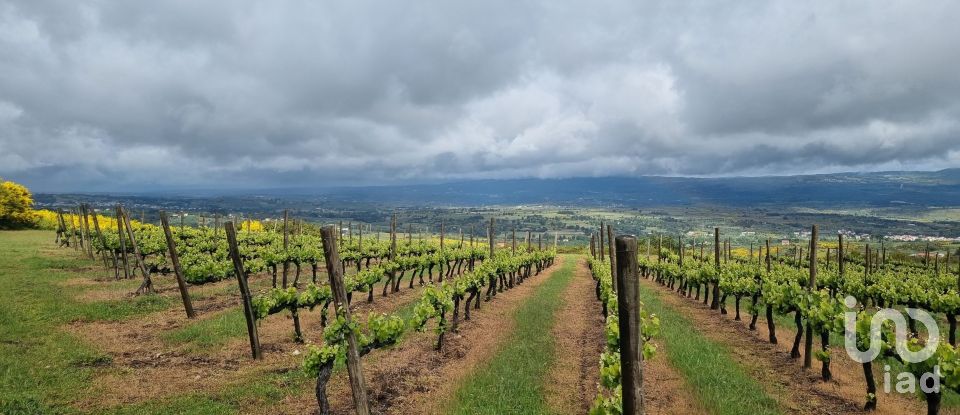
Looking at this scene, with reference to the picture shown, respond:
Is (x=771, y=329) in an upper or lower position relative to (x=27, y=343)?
lower

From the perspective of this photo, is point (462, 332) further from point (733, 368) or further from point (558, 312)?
point (733, 368)

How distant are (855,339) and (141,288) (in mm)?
30129

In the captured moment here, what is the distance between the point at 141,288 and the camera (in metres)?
24.8

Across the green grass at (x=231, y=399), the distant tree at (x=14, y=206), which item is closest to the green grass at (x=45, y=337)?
the green grass at (x=231, y=399)

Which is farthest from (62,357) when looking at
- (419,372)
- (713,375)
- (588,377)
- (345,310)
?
(713,375)

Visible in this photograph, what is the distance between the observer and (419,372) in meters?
14.6

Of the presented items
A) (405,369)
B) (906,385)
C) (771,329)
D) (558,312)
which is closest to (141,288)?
(405,369)

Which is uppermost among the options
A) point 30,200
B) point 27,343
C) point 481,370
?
point 30,200

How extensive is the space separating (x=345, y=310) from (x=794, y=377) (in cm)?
1404

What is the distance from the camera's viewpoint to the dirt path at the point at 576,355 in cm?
1264

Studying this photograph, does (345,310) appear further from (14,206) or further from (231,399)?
(14,206)

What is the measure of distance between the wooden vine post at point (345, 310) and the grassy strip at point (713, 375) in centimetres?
825

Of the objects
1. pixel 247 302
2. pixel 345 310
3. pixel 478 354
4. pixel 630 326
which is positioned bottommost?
pixel 478 354

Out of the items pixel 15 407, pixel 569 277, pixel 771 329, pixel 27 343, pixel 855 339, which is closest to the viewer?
pixel 15 407
